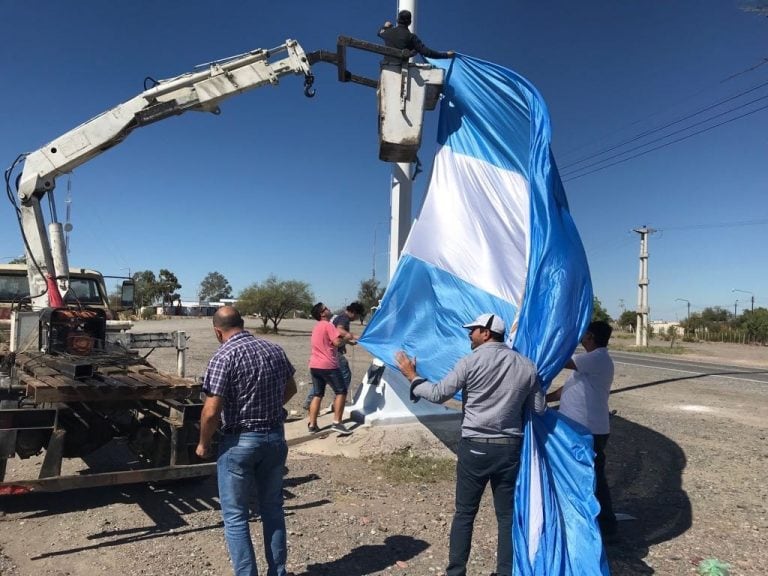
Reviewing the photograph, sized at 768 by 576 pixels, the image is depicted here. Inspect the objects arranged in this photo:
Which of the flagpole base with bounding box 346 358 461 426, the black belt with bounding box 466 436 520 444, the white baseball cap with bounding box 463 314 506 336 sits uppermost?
the white baseball cap with bounding box 463 314 506 336

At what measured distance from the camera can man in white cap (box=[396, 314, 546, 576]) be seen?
373 cm

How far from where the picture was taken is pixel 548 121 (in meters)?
5.07

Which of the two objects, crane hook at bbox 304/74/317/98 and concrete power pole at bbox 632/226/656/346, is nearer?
crane hook at bbox 304/74/317/98

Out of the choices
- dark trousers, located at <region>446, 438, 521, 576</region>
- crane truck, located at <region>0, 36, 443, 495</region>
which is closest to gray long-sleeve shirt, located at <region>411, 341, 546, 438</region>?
dark trousers, located at <region>446, 438, 521, 576</region>

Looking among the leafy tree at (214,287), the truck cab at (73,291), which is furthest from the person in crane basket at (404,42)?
the leafy tree at (214,287)

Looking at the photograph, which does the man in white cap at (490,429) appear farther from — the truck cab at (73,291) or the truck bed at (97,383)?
the truck cab at (73,291)

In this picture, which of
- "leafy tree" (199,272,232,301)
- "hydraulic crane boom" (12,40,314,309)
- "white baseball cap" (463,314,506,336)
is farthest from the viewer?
"leafy tree" (199,272,232,301)

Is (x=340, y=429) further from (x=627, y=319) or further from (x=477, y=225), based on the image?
(x=627, y=319)

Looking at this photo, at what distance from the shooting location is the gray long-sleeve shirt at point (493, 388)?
12.2 ft

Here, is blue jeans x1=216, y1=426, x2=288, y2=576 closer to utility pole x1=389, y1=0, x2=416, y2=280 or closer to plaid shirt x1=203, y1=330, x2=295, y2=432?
plaid shirt x1=203, y1=330, x2=295, y2=432

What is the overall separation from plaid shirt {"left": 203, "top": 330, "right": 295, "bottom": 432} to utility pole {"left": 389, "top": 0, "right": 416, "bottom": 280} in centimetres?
472

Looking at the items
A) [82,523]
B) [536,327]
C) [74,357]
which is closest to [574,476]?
[536,327]

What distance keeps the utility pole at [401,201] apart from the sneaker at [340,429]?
2340 mm

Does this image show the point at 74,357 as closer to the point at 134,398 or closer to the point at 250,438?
the point at 134,398
